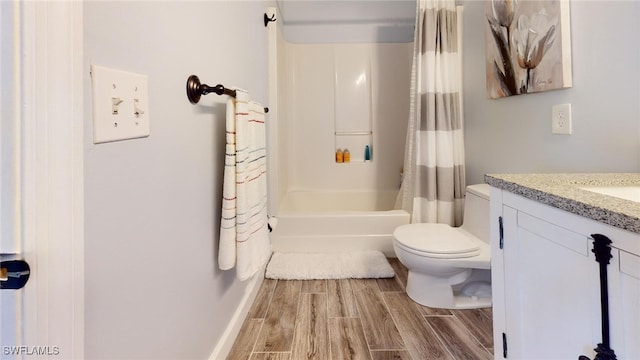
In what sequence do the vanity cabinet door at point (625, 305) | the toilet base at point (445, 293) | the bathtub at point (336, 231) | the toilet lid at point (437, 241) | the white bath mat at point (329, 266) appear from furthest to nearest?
1. the bathtub at point (336, 231)
2. the white bath mat at point (329, 266)
3. the toilet base at point (445, 293)
4. the toilet lid at point (437, 241)
5. the vanity cabinet door at point (625, 305)

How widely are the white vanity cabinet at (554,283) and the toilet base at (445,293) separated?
0.83 meters

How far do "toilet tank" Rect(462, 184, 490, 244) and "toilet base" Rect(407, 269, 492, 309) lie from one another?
24 cm

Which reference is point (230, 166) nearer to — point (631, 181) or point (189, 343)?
point (189, 343)

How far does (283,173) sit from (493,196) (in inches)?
92.3

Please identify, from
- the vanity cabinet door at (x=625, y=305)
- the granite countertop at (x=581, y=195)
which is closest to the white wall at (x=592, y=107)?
the granite countertop at (x=581, y=195)

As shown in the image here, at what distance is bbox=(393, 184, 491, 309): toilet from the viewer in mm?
1756

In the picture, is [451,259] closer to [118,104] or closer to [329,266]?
[329,266]

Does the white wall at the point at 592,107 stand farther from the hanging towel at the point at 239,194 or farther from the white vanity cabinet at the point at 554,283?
the hanging towel at the point at 239,194

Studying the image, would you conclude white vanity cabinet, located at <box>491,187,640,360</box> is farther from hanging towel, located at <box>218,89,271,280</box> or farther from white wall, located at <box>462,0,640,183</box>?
hanging towel, located at <box>218,89,271,280</box>

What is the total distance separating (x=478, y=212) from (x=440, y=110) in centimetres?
80

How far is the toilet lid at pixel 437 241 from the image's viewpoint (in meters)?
1.74

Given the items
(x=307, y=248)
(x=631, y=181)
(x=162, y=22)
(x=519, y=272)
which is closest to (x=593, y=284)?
(x=519, y=272)

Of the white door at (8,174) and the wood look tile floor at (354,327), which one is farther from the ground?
the white door at (8,174)

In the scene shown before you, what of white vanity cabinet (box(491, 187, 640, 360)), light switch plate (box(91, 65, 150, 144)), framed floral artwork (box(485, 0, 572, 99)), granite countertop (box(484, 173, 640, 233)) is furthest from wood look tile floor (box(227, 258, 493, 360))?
framed floral artwork (box(485, 0, 572, 99))
